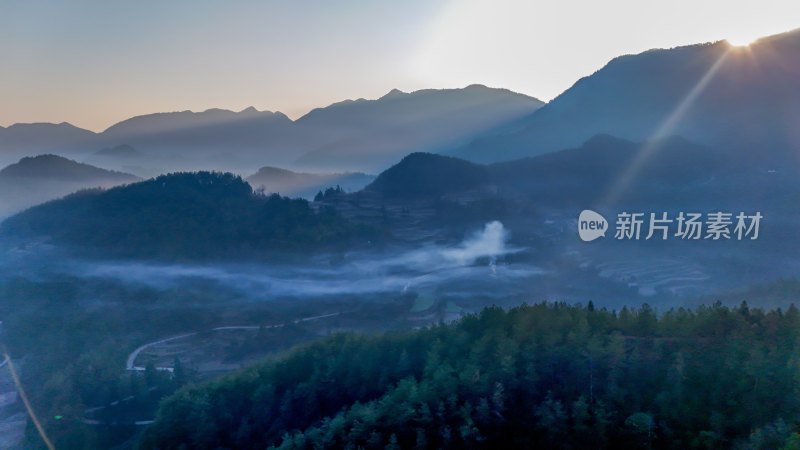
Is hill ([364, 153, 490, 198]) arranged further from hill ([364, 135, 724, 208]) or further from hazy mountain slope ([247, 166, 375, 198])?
hazy mountain slope ([247, 166, 375, 198])

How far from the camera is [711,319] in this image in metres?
16.3

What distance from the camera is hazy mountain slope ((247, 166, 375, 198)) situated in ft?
241

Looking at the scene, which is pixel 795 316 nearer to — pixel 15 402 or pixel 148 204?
pixel 15 402

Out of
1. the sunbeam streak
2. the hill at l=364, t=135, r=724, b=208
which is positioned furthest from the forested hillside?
the hill at l=364, t=135, r=724, b=208

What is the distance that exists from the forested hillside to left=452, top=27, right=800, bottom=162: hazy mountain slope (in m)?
43.4

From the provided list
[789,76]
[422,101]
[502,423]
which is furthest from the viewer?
[422,101]

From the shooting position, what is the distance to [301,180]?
3155 inches

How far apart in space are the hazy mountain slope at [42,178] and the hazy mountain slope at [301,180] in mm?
16743

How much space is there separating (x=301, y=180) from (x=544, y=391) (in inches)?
2673

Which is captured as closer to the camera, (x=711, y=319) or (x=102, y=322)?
(x=711, y=319)

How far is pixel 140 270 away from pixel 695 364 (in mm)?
42333

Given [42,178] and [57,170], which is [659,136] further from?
[42,178]

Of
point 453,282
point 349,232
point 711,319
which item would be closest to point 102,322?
point 349,232

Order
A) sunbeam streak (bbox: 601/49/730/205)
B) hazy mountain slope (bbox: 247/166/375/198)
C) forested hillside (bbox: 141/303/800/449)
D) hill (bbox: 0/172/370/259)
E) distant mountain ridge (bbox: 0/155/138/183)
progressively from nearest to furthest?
forested hillside (bbox: 141/303/800/449) → hill (bbox: 0/172/370/259) → sunbeam streak (bbox: 601/49/730/205) → hazy mountain slope (bbox: 247/166/375/198) → distant mountain ridge (bbox: 0/155/138/183)
